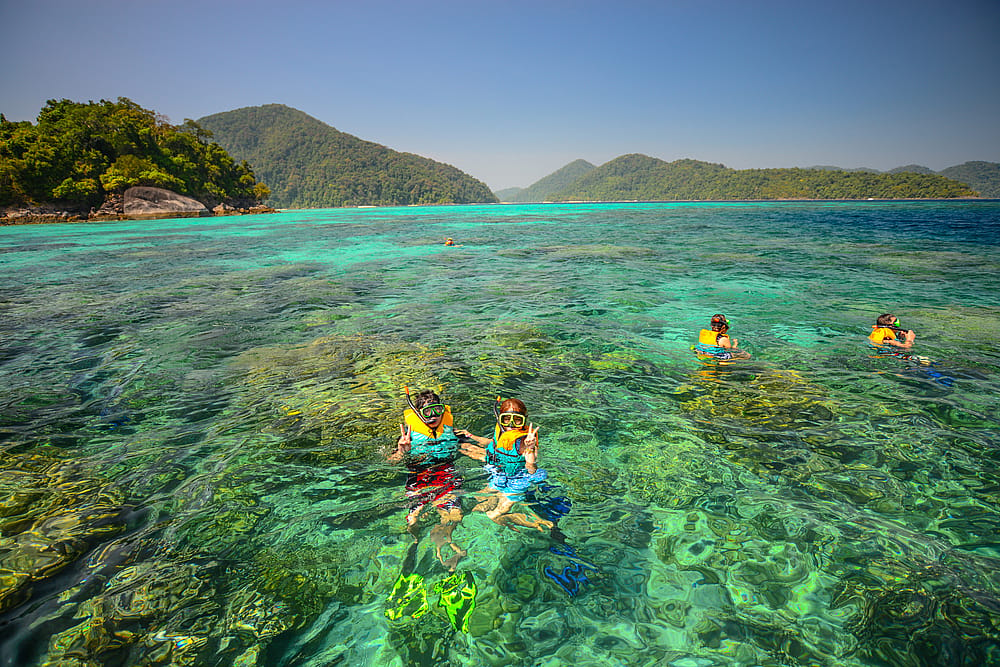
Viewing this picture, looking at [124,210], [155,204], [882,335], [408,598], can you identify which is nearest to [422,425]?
[408,598]

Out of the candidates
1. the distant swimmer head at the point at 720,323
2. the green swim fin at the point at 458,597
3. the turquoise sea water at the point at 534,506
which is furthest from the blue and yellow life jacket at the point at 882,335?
the green swim fin at the point at 458,597

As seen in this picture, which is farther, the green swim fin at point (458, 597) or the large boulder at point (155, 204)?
the large boulder at point (155, 204)

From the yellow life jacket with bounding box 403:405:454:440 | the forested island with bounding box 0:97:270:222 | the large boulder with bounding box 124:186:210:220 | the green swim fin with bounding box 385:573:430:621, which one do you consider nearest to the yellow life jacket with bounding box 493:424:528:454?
the yellow life jacket with bounding box 403:405:454:440

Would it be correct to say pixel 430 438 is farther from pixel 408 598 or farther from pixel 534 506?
pixel 408 598

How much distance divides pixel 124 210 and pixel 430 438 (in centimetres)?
10575

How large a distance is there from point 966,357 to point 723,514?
957cm

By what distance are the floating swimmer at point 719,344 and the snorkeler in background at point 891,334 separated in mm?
3137

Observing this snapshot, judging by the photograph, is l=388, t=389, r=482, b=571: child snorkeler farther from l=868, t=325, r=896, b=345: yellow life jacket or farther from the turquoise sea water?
l=868, t=325, r=896, b=345: yellow life jacket

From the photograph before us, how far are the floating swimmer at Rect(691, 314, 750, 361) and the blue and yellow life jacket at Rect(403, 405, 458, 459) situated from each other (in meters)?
7.19

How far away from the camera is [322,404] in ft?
26.5

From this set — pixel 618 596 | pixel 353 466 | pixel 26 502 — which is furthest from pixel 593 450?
pixel 26 502

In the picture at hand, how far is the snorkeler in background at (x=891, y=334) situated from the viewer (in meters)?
9.95

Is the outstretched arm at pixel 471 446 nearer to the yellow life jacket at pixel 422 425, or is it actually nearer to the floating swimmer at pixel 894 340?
the yellow life jacket at pixel 422 425

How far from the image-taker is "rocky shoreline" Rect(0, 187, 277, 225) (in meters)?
71.5
